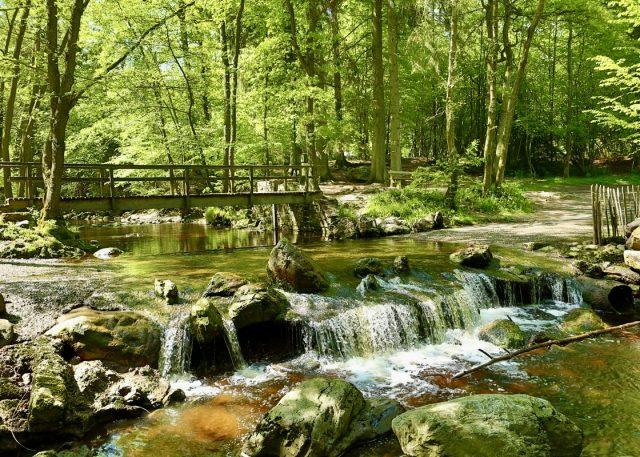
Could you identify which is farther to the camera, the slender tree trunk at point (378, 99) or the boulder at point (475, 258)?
the slender tree trunk at point (378, 99)

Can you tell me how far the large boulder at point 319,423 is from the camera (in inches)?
193


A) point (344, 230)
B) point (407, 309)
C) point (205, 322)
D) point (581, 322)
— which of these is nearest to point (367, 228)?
point (344, 230)

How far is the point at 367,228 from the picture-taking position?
1734 cm

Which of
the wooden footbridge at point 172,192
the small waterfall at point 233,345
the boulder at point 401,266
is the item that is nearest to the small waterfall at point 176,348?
the small waterfall at point 233,345

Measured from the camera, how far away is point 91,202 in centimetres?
1451

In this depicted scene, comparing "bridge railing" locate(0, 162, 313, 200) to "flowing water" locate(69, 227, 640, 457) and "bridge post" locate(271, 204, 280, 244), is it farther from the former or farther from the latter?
"flowing water" locate(69, 227, 640, 457)

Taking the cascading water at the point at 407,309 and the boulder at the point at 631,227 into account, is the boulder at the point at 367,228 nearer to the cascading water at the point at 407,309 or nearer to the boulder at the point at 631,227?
the cascading water at the point at 407,309

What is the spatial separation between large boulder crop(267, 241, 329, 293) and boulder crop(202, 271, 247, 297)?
94 centimetres

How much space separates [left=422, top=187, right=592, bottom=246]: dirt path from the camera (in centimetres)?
1445

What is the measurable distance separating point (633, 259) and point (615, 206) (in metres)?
2.30

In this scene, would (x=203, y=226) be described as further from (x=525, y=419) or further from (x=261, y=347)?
(x=525, y=419)

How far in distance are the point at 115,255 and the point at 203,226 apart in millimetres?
9945

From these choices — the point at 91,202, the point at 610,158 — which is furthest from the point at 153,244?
the point at 610,158

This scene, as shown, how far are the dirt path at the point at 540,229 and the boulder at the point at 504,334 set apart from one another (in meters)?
5.62
